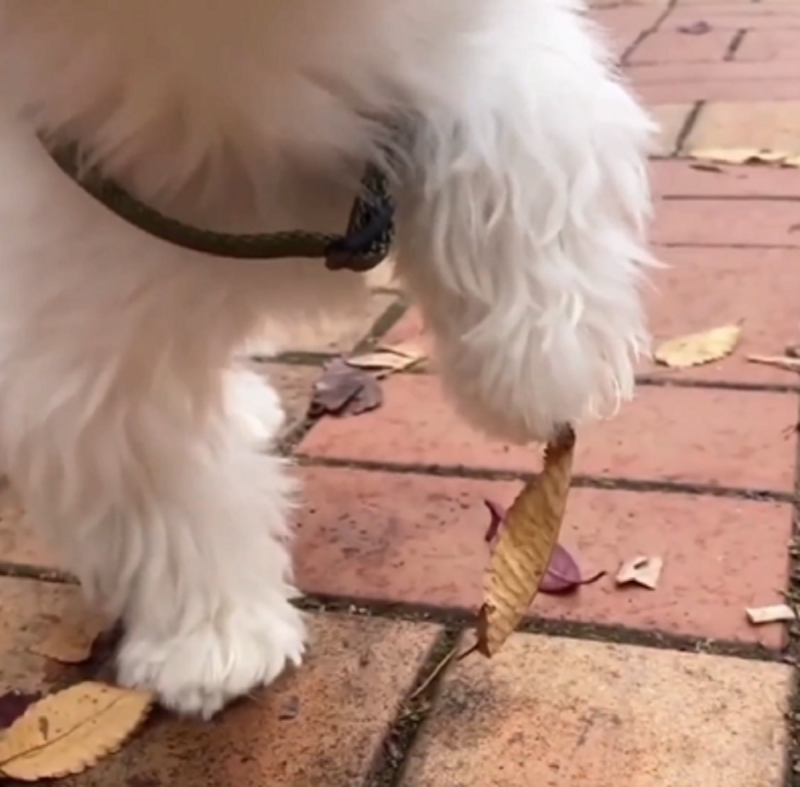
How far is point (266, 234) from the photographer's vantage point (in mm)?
811

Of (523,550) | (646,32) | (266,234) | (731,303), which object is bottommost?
(646,32)

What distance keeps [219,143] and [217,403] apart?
264 mm

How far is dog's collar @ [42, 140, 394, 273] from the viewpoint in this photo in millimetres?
803

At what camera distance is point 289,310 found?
0.92 m

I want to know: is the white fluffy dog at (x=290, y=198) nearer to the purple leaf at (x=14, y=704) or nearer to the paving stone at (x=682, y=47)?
the purple leaf at (x=14, y=704)

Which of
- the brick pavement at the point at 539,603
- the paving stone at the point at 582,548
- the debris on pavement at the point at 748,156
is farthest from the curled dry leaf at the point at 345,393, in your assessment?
the debris on pavement at the point at 748,156

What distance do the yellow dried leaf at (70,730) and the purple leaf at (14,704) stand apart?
0.04 ft

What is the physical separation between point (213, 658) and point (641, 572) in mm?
312

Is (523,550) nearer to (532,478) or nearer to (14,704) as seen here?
(532,478)

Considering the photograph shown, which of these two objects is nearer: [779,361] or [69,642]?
[69,642]

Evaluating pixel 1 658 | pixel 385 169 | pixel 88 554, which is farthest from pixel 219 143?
pixel 1 658

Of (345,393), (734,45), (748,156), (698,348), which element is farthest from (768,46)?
(345,393)

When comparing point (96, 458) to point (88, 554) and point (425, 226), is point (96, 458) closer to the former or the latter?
point (88, 554)

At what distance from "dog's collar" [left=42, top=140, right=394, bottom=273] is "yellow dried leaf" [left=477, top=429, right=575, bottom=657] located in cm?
18
